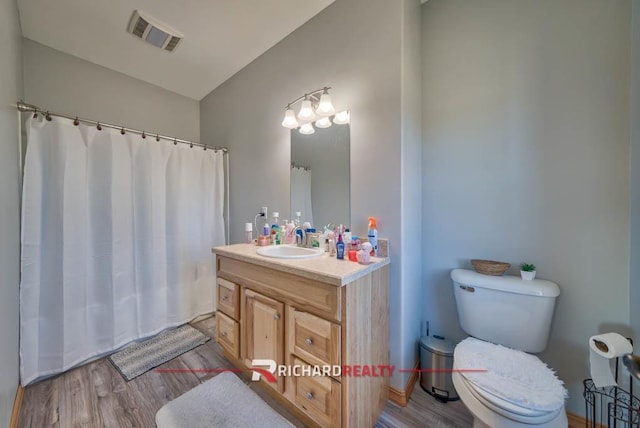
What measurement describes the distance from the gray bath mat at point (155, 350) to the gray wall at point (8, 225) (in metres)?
0.53

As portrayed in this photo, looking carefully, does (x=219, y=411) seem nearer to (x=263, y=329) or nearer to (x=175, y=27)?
(x=263, y=329)

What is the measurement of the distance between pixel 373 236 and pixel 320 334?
0.60m

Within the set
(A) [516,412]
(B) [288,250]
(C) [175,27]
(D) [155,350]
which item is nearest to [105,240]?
(D) [155,350]

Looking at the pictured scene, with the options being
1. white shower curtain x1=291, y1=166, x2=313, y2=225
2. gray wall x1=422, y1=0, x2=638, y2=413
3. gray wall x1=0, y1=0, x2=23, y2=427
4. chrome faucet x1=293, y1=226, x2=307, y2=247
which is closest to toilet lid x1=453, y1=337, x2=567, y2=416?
gray wall x1=422, y1=0, x2=638, y2=413

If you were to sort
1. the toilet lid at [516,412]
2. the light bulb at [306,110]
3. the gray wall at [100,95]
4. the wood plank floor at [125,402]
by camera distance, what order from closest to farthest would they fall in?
the toilet lid at [516,412] → the wood plank floor at [125,402] → the light bulb at [306,110] → the gray wall at [100,95]

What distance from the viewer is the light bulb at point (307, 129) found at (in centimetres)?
180

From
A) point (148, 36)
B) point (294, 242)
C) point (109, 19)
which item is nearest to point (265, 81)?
point (148, 36)

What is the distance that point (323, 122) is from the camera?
67.2 inches

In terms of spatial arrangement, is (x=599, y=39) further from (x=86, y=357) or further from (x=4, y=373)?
(x=86, y=357)

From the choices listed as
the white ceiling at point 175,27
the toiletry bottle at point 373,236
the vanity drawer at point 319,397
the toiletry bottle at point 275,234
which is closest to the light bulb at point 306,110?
the white ceiling at point 175,27

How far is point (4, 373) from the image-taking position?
1039 mm

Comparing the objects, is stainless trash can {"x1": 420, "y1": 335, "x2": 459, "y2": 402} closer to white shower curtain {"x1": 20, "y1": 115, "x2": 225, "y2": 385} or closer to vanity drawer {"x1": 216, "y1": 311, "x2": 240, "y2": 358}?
vanity drawer {"x1": 216, "y1": 311, "x2": 240, "y2": 358}

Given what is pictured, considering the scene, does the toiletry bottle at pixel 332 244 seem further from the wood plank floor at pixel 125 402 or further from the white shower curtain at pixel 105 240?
the white shower curtain at pixel 105 240

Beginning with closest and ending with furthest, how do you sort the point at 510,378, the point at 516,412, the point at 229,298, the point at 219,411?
the point at 516,412
the point at 510,378
the point at 219,411
the point at 229,298
